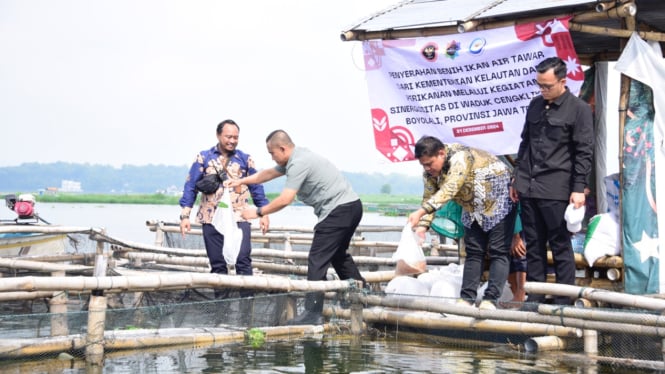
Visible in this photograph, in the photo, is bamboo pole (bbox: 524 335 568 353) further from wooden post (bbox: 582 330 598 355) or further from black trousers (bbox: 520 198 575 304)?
black trousers (bbox: 520 198 575 304)

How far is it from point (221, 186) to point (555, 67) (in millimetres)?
3389

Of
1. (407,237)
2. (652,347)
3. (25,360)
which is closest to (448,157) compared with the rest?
(407,237)

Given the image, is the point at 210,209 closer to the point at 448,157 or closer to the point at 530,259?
the point at 448,157

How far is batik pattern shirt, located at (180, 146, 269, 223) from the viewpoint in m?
9.09

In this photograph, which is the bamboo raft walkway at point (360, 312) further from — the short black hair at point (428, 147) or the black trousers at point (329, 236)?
the short black hair at point (428, 147)

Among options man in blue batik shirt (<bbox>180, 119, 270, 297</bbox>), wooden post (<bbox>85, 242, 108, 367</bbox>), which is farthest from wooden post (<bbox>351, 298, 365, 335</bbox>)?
wooden post (<bbox>85, 242, 108, 367</bbox>)

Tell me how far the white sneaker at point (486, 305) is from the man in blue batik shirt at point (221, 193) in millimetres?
2328

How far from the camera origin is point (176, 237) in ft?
48.5

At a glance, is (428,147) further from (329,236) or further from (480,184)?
(329,236)

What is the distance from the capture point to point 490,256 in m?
7.90

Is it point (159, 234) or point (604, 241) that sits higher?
point (604, 241)

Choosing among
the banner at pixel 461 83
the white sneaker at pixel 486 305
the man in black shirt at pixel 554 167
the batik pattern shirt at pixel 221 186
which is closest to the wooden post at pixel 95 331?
the batik pattern shirt at pixel 221 186

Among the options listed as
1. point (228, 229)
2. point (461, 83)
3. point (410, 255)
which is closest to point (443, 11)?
point (461, 83)

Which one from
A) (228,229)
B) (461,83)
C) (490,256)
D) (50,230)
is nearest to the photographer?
(490,256)
